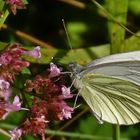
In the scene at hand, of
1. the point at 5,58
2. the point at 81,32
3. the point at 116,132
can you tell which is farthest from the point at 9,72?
the point at 81,32

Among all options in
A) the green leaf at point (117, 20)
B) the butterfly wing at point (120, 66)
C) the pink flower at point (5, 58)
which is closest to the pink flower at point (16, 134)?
the pink flower at point (5, 58)

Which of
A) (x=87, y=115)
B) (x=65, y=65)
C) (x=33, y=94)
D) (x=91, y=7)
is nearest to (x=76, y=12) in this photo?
(x=91, y=7)

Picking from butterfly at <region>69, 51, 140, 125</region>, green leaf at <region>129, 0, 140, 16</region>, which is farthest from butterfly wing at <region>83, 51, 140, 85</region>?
green leaf at <region>129, 0, 140, 16</region>

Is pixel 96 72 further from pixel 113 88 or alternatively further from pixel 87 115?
pixel 87 115

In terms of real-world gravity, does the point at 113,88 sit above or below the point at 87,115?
above

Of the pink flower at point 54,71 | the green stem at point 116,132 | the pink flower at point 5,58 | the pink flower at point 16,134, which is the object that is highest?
the pink flower at point 5,58

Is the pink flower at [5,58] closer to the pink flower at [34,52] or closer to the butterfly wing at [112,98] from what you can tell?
the pink flower at [34,52]

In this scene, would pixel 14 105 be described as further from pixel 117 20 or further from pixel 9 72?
pixel 117 20

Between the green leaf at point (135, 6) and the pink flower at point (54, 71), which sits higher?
the green leaf at point (135, 6)
